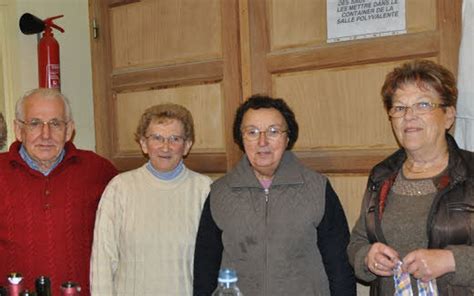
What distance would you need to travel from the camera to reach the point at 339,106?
2324mm

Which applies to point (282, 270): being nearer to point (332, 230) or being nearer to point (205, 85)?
point (332, 230)

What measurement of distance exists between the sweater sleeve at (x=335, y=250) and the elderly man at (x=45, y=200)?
3.02 feet

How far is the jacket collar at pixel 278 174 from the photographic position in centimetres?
200

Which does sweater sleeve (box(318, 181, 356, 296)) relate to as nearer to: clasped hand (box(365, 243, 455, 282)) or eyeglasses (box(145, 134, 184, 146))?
clasped hand (box(365, 243, 455, 282))

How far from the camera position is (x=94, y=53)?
316cm

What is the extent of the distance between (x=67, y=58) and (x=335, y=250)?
2.00 meters

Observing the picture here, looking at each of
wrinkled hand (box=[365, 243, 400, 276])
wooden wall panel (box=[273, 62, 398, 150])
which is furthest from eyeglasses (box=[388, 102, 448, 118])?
wooden wall panel (box=[273, 62, 398, 150])

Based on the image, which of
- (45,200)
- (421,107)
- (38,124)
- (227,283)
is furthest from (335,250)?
(38,124)

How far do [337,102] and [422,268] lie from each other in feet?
3.12

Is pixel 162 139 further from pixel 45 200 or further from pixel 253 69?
pixel 253 69

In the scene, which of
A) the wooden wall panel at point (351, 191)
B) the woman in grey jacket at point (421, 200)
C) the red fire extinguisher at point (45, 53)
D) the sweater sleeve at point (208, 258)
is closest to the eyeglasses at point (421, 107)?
the woman in grey jacket at point (421, 200)

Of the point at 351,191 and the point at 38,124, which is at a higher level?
the point at 38,124

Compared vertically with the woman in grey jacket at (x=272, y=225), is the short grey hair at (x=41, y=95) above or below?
above

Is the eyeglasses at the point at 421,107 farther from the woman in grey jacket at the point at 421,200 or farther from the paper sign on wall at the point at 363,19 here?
the paper sign on wall at the point at 363,19
